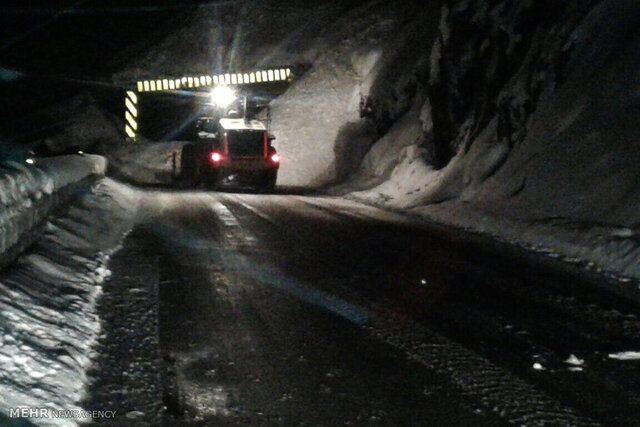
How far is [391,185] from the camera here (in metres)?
25.9

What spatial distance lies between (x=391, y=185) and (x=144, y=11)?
3698 cm

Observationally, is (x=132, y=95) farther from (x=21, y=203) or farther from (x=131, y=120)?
(x=21, y=203)

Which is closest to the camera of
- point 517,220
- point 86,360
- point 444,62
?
point 86,360

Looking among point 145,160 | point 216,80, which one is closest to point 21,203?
point 145,160

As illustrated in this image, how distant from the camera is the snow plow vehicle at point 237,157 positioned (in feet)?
86.9

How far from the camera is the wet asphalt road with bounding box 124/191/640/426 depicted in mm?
5445

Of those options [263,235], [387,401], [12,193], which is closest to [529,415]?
[387,401]

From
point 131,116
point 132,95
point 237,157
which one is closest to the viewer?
point 237,157

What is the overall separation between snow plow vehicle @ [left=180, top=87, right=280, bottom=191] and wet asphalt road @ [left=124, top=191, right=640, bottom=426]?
14.0m

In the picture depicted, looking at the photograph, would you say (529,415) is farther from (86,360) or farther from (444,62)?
(444,62)

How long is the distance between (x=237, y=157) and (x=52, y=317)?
1991 centimetres

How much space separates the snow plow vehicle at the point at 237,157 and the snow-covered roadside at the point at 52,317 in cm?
1476

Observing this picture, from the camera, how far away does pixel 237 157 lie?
2659 centimetres

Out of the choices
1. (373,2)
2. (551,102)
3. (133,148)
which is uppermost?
(373,2)
